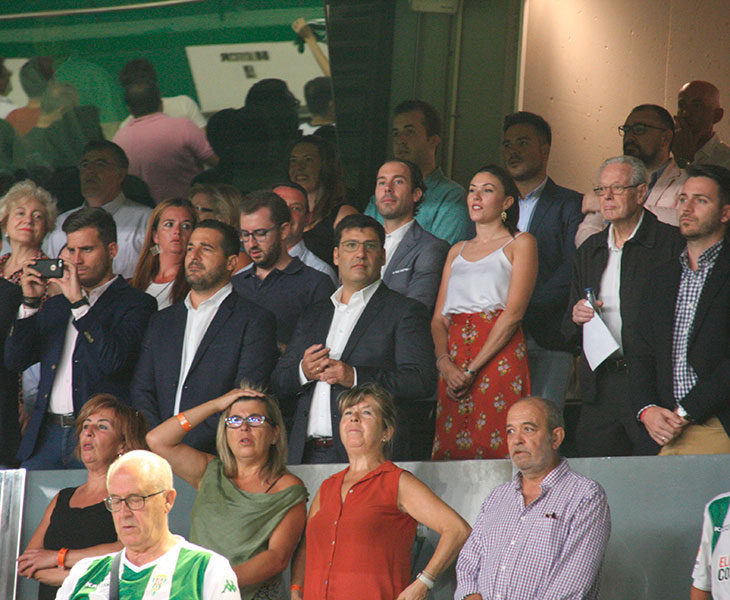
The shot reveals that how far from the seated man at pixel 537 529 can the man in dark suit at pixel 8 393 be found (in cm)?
194

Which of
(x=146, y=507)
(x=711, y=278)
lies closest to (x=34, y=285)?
(x=146, y=507)

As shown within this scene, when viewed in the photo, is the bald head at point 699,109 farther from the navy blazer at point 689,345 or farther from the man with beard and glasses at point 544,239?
the navy blazer at point 689,345

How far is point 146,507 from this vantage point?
3.06m

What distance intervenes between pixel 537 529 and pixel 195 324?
5.38ft

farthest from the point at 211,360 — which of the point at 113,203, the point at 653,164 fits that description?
the point at 653,164

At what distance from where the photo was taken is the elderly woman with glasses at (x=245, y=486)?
3.90m

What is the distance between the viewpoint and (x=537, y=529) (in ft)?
12.0

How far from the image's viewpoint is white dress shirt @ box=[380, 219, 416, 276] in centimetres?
511

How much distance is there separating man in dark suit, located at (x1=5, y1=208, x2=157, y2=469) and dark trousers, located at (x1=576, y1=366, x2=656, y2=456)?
1.65 meters

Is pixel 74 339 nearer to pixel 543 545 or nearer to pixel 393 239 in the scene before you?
pixel 393 239

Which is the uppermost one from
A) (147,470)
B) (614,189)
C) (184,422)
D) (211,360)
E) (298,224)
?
(614,189)

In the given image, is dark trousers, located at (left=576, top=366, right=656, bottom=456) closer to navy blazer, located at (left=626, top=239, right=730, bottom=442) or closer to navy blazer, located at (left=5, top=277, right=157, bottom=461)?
navy blazer, located at (left=626, top=239, right=730, bottom=442)

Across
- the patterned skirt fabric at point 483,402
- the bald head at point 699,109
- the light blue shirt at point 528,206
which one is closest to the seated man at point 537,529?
the patterned skirt fabric at point 483,402

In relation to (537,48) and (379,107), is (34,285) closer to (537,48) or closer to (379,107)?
(379,107)
